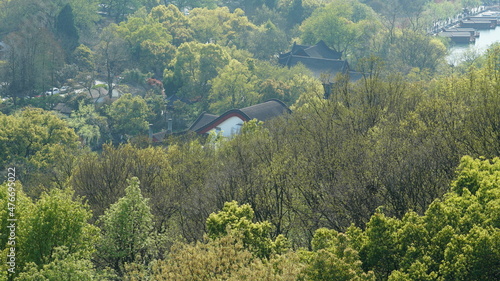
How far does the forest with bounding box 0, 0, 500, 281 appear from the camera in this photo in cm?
1652

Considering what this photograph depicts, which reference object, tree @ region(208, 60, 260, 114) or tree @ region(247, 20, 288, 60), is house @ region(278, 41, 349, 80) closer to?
tree @ region(247, 20, 288, 60)

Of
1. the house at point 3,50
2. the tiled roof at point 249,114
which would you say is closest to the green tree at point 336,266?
the tiled roof at point 249,114

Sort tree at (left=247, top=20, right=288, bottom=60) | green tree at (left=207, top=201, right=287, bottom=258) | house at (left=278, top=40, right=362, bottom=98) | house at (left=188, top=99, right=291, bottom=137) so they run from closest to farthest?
green tree at (left=207, top=201, right=287, bottom=258)
house at (left=188, top=99, right=291, bottom=137)
house at (left=278, top=40, right=362, bottom=98)
tree at (left=247, top=20, right=288, bottom=60)

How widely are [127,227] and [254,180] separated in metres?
6.02

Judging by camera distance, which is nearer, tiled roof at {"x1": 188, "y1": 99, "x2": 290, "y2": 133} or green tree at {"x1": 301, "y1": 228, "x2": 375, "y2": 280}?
green tree at {"x1": 301, "y1": 228, "x2": 375, "y2": 280}

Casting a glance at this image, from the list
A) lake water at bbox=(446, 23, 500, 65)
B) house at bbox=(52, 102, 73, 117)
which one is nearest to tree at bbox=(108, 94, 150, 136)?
house at bbox=(52, 102, 73, 117)

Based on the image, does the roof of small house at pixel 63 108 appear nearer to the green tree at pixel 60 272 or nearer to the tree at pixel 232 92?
the tree at pixel 232 92

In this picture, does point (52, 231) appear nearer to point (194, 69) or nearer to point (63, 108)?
point (63, 108)

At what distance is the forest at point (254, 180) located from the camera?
1652 cm

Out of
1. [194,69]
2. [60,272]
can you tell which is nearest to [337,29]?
[194,69]

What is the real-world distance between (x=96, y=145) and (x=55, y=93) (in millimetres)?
12529

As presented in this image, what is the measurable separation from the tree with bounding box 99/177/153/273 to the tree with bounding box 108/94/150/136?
3263 cm

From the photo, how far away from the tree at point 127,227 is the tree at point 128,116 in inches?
1285

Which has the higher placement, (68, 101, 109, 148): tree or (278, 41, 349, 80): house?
(278, 41, 349, 80): house
